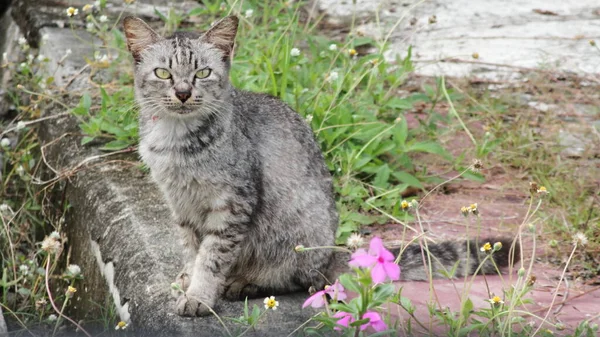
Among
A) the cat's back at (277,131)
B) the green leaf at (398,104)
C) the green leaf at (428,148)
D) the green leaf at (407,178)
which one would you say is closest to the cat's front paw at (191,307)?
the cat's back at (277,131)

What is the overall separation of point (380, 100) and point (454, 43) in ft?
4.41

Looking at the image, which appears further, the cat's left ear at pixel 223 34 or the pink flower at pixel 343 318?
the cat's left ear at pixel 223 34

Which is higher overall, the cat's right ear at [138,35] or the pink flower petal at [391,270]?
the cat's right ear at [138,35]

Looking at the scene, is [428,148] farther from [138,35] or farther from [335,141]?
[138,35]

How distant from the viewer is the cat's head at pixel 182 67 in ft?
11.5

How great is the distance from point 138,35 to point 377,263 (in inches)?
60.6

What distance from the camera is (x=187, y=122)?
3.61 meters

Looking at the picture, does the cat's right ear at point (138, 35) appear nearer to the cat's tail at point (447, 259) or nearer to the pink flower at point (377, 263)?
the cat's tail at point (447, 259)

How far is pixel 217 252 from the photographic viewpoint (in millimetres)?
3553

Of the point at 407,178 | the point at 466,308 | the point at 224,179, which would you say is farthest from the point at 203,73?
the point at 407,178

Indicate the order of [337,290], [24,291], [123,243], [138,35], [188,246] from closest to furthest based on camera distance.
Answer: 1. [337,290]
2. [138,35]
3. [188,246]
4. [123,243]
5. [24,291]

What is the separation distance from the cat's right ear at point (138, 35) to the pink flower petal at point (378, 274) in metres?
1.47

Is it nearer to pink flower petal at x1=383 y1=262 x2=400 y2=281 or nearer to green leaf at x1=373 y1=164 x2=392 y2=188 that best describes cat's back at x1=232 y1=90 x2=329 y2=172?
green leaf at x1=373 y1=164 x2=392 y2=188

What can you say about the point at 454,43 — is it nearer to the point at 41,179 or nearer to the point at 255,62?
the point at 255,62
